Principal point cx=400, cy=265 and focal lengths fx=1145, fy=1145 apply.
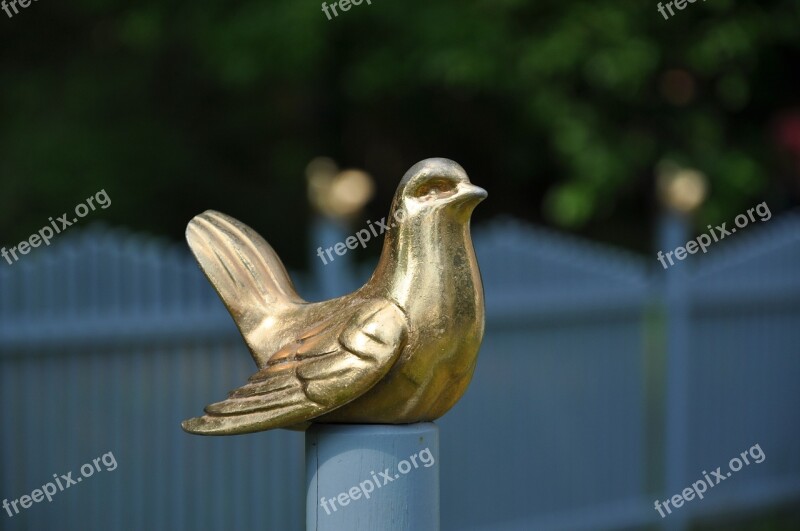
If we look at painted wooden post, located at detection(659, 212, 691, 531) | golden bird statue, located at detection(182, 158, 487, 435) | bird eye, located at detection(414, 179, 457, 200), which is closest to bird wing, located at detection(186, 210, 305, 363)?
golden bird statue, located at detection(182, 158, 487, 435)

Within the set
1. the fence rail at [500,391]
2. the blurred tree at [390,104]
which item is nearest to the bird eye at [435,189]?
the fence rail at [500,391]

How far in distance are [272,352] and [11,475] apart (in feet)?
6.94

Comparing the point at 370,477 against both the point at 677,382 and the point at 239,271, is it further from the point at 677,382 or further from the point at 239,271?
the point at 677,382

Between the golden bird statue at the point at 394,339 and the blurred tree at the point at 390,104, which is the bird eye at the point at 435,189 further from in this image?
the blurred tree at the point at 390,104

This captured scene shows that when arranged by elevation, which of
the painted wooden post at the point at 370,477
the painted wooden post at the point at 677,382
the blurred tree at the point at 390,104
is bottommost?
the painted wooden post at the point at 677,382

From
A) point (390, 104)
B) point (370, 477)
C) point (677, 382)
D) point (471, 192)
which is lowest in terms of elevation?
point (677, 382)

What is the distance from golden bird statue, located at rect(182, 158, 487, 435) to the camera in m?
2.24

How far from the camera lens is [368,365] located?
7.28 ft

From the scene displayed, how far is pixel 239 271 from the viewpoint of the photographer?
2498mm

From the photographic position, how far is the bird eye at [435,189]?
235 centimetres

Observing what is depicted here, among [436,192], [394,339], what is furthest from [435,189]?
[394,339]

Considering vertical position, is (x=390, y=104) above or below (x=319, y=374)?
above

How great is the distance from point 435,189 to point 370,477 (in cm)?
60

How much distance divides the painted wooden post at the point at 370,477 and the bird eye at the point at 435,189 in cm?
48
